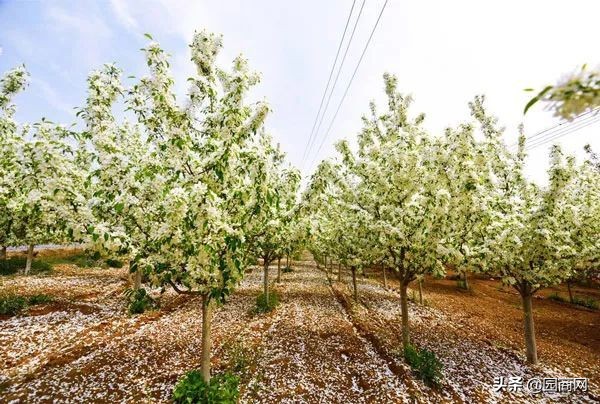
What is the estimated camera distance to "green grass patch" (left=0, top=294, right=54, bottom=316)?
1643cm

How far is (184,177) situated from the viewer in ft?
25.9

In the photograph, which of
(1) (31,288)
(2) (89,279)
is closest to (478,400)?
(1) (31,288)

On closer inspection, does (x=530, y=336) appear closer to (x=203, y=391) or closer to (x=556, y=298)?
(x=203, y=391)

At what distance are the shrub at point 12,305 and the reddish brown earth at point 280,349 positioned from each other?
25.3 inches

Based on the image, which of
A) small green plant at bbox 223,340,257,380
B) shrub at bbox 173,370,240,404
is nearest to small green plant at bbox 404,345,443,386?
small green plant at bbox 223,340,257,380

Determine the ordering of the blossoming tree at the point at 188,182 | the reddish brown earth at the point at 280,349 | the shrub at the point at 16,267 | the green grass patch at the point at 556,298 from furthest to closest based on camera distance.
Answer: the shrub at the point at 16,267, the green grass patch at the point at 556,298, the reddish brown earth at the point at 280,349, the blossoming tree at the point at 188,182

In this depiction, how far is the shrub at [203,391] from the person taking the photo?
26.9 ft

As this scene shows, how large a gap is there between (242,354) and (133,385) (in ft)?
12.6

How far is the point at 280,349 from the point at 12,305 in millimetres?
14392

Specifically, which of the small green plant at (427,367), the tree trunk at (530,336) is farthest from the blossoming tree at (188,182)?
the tree trunk at (530,336)

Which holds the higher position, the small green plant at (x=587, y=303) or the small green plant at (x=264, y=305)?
the small green plant at (x=264, y=305)

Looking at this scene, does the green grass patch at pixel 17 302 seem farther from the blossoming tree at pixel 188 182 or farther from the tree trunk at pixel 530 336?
the tree trunk at pixel 530 336

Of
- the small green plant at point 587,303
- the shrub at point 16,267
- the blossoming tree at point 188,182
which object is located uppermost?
the blossoming tree at point 188,182

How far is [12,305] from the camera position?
54.3ft
